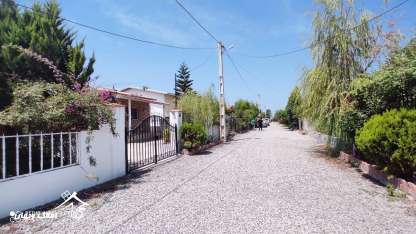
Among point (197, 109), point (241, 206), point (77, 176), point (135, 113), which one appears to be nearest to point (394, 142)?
point (241, 206)

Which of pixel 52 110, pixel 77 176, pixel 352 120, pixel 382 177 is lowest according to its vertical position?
pixel 382 177

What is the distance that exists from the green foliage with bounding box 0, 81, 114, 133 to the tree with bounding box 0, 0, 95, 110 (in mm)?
1137

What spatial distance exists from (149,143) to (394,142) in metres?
8.22

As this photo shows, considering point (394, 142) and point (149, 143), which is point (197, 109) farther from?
point (394, 142)

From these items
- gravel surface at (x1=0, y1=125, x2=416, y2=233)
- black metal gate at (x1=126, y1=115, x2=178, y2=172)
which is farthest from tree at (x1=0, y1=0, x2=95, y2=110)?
gravel surface at (x1=0, y1=125, x2=416, y2=233)

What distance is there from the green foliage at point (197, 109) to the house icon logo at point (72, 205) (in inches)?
457

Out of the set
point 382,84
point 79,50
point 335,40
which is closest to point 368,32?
point 335,40

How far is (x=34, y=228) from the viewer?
16.1ft

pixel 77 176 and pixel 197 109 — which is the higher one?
pixel 197 109

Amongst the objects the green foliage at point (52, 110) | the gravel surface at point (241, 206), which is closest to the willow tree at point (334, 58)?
the gravel surface at point (241, 206)

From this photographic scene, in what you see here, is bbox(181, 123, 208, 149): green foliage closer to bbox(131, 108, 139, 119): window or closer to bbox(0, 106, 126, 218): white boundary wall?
bbox(0, 106, 126, 218): white boundary wall

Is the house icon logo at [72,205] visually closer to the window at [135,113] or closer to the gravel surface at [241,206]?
the gravel surface at [241,206]

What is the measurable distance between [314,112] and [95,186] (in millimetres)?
9582

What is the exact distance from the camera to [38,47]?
31.8 feet
